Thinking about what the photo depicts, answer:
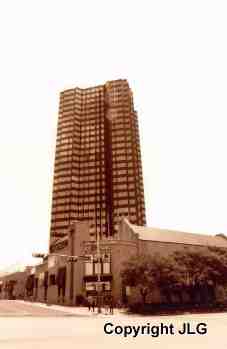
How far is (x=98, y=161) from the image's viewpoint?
135 meters

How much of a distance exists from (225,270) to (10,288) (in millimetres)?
97772

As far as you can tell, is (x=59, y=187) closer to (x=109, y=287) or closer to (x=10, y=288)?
(x=10, y=288)

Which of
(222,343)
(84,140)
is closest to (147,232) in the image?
(222,343)

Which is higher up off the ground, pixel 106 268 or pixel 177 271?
pixel 106 268

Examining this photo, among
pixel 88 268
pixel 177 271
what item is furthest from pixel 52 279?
pixel 177 271

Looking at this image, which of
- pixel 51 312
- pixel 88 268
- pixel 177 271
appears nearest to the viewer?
pixel 51 312

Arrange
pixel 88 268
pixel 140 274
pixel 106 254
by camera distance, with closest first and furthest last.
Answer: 1. pixel 140 274
2. pixel 106 254
3. pixel 88 268

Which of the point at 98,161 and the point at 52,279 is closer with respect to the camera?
the point at 52,279

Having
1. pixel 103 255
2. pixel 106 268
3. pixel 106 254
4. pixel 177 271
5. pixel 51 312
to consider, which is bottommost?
pixel 51 312

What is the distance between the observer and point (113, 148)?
5349 inches

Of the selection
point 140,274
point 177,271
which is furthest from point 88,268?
point 177,271

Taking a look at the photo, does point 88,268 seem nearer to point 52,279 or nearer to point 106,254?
point 106,254

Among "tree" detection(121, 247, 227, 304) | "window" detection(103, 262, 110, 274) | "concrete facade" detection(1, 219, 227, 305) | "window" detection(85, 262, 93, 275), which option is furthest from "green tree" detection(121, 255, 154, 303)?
"window" detection(85, 262, 93, 275)

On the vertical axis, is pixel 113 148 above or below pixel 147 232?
above
